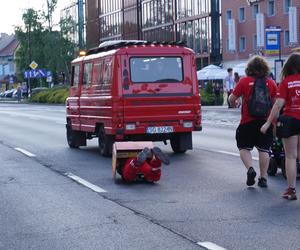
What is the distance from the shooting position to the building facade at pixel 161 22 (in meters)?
75.0

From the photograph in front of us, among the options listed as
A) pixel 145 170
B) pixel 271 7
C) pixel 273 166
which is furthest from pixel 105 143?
pixel 271 7

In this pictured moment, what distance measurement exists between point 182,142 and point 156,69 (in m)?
1.67

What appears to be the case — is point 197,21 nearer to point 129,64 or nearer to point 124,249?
point 129,64

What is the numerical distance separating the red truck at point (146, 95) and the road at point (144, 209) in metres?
0.85

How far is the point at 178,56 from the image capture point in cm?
1627

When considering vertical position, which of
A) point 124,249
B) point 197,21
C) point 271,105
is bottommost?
point 124,249

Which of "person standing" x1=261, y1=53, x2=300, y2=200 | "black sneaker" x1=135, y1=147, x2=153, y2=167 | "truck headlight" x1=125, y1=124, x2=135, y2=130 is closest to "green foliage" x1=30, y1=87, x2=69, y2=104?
"truck headlight" x1=125, y1=124, x2=135, y2=130

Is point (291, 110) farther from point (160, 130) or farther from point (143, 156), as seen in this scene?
point (160, 130)

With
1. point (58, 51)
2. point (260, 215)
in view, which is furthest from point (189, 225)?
point (58, 51)

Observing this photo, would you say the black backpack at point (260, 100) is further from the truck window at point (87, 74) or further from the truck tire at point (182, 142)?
the truck window at point (87, 74)

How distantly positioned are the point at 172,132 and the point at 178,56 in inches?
63.3

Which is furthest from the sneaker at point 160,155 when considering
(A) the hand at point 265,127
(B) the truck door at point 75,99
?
(B) the truck door at point 75,99

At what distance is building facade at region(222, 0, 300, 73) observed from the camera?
6297 cm

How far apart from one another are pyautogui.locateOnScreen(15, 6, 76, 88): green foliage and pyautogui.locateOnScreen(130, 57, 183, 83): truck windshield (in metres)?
Answer: 66.5
